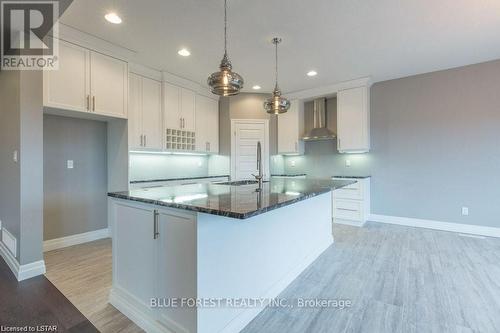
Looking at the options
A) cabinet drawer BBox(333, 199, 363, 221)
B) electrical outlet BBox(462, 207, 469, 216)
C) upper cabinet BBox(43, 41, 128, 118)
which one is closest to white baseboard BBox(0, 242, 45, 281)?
upper cabinet BBox(43, 41, 128, 118)

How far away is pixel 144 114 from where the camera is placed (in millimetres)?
3910

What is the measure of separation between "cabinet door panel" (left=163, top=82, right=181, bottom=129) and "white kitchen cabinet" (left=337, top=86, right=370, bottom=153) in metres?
3.10

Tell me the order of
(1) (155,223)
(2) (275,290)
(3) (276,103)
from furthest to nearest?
(3) (276,103) → (2) (275,290) → (1) (155,223)

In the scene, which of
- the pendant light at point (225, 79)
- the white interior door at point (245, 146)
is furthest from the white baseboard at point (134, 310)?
the white interior door at point (245, 146)

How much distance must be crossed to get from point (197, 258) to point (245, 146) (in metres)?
4.04

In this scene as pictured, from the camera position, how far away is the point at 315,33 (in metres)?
2.90

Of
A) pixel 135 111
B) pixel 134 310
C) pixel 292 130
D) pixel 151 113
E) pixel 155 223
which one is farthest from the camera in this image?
pixel 292 130

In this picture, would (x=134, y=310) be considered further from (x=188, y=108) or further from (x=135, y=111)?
(x=188, y=108)

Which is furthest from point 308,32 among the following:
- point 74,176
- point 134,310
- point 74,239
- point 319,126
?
point 74,239

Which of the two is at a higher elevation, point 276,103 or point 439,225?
point 276,103

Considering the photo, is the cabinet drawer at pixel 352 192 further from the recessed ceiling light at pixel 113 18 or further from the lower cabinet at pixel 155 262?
the recessed ceiling light at pixel 113 18

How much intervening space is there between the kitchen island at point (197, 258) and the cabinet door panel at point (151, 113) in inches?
87.3

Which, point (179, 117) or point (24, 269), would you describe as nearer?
point (24, 269)

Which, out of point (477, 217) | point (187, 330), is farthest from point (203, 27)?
point (477, 217)
